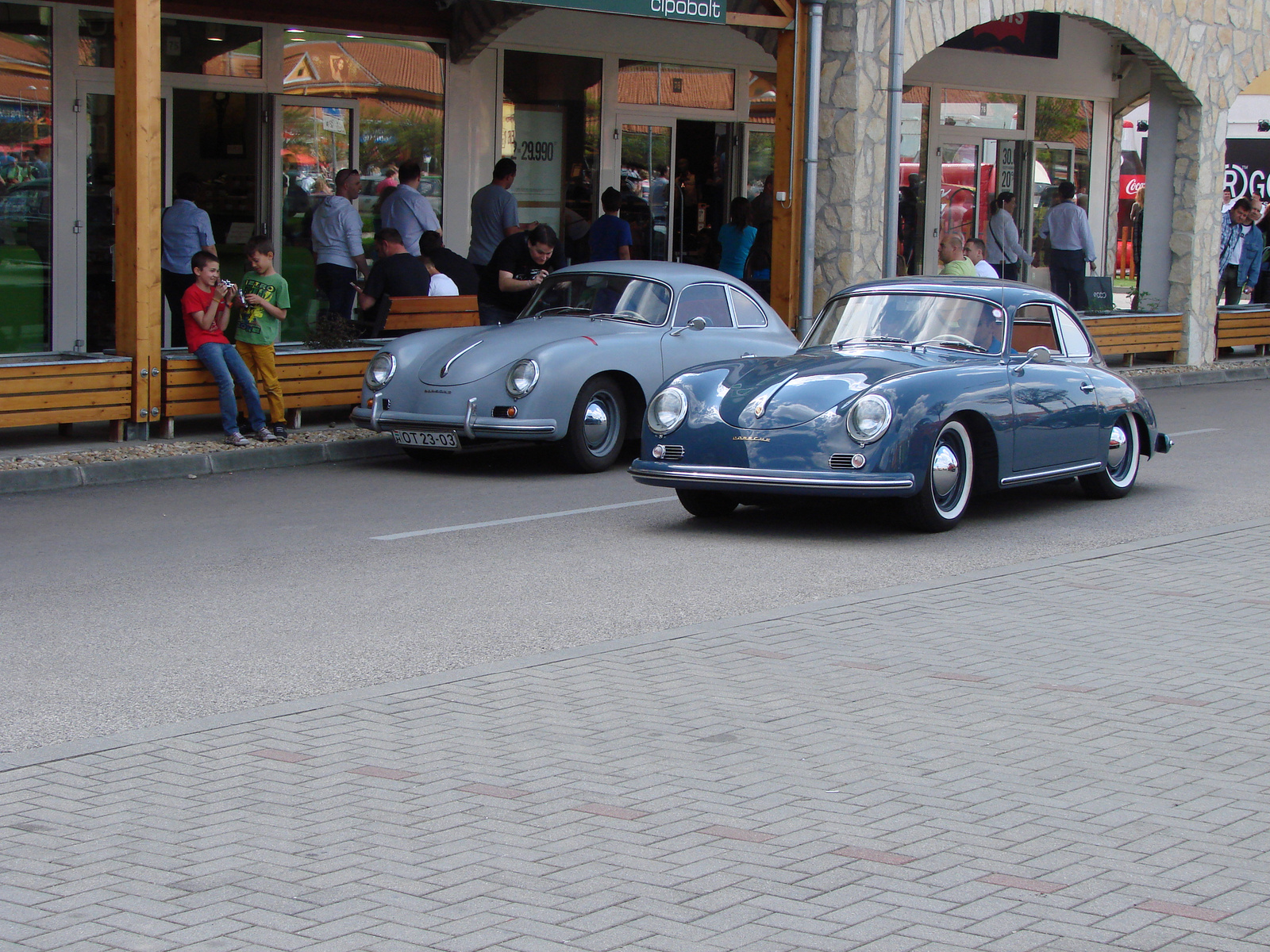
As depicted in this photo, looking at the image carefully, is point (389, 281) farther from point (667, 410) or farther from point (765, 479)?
point (765, 479)

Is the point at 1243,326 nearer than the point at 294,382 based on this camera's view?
No

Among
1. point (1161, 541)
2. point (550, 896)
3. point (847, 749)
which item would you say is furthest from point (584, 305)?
point (550, 896)

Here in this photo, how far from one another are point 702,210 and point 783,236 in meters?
4.74

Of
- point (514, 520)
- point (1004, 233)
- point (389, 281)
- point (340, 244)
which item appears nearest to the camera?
point (514, 520)

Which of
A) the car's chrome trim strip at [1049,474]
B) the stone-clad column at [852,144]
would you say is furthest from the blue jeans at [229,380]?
the stone-clad column at [852,144]

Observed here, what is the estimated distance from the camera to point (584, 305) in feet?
39.9

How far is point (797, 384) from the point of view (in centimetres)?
905

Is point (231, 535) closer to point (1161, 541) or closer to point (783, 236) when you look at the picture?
point (1161, 541)

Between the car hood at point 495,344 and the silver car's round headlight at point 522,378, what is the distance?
0.51 feet

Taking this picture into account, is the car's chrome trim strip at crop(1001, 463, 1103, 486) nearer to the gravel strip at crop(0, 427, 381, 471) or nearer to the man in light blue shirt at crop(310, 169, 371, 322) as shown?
the gravel strip at crop(0, 427, 381, 471)

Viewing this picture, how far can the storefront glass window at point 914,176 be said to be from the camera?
23.8 metres

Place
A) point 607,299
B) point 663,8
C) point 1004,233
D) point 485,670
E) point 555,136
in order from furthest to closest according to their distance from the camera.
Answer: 1. point 1004,233
2. point 555,136
3. point 663,8
4. point 607,299
5. point 485,670

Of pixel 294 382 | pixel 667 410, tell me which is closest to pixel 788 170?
pixel 294 382

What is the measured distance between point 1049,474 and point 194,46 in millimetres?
10417
